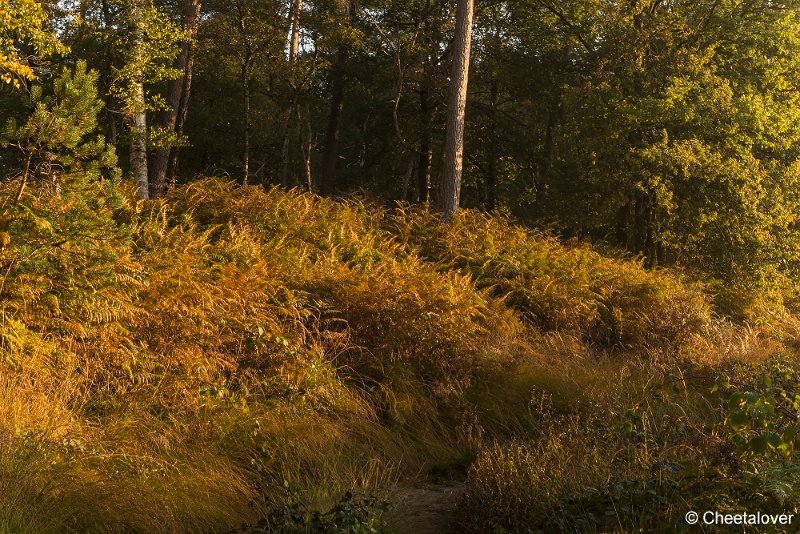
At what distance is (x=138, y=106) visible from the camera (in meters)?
12.6

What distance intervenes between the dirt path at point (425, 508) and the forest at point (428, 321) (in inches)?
1.5

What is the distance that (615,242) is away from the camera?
18875mm

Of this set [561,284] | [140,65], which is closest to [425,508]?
[561,284]

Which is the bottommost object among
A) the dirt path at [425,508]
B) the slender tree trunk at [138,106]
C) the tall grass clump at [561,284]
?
the dirt path at [425,508]

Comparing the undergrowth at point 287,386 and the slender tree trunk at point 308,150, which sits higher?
the slender tree trunk at point 308,150

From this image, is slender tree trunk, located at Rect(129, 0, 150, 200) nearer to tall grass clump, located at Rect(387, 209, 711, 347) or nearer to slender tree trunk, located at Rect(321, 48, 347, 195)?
tall grass clump, located at Rect(387, 209, 711, 347)

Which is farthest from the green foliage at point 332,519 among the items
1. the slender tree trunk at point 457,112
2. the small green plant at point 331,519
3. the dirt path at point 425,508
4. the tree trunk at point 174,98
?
the slender tree trunk at point 457,112

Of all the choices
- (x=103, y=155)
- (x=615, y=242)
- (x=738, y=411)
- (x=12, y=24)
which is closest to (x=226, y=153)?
(x=615, y=242)

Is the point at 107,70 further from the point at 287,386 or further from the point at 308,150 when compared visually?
the point at 287,386

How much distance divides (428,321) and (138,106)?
6356 mm

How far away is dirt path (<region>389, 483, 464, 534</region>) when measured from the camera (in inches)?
230

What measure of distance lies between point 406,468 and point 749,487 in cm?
328

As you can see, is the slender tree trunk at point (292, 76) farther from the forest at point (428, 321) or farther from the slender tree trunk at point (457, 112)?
the slender tree trunk at point (457, 112)

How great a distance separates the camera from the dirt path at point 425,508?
5.85 m
